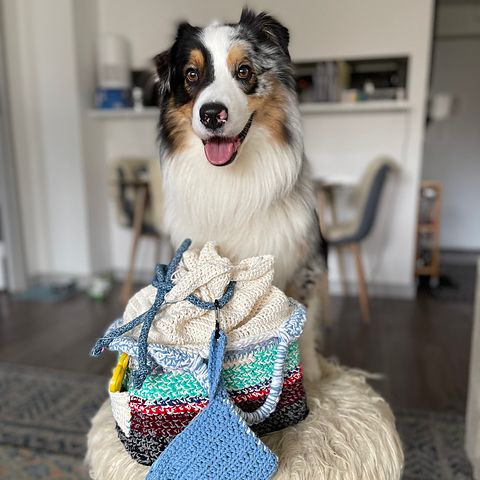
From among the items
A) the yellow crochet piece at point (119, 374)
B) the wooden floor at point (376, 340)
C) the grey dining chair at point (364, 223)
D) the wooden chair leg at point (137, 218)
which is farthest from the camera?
the wooden chair leg at point (137, 218)

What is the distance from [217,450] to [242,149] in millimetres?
629

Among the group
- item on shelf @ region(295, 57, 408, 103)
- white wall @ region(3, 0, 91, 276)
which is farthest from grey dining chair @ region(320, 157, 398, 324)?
white wall @ region(3, 0, 91, 276)

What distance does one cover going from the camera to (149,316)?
71 cm

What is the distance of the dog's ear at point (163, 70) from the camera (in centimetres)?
106

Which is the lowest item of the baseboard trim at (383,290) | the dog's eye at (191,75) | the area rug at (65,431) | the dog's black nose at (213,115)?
the baseboard trim at (383,290)

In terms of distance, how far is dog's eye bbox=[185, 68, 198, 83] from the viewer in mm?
1007

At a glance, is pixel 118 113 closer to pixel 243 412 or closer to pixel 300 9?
pixel 300 9

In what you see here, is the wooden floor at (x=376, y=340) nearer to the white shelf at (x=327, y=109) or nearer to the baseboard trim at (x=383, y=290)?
the baseboard trim at (x=383, y=290)

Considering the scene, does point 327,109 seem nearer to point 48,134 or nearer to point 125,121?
point 125,121

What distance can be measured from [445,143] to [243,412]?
526cm

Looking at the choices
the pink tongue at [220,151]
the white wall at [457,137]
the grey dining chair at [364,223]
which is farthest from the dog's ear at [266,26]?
the white wall at [457,137]

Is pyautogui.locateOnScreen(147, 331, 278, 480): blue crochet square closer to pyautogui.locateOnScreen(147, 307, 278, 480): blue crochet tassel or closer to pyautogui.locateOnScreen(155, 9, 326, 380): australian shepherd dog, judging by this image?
pyautogui.locateOnScreen(147, 307, 278, 480): blue crochet tassel

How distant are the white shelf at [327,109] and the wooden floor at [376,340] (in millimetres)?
1411

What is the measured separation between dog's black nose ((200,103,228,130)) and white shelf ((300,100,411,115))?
8.49ft
